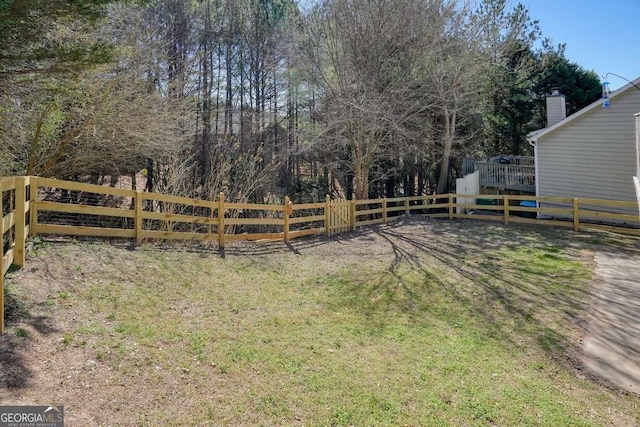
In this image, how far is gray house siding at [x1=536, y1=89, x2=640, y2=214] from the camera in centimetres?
1183

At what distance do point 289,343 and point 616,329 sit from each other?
4375 mm

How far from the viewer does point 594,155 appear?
12.5m

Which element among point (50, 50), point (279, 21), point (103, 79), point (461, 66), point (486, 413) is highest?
point (279, 21)

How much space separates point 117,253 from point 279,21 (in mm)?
16397

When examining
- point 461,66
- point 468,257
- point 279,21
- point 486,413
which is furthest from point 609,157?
point 279,21

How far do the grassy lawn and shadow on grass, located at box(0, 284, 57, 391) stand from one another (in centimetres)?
2

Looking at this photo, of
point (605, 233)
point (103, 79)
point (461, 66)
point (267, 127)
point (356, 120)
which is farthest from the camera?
point (267, 127)

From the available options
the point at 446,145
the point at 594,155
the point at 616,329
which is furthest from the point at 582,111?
the point at 616,329

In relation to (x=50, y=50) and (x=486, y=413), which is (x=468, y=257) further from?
(x=50, y=50)

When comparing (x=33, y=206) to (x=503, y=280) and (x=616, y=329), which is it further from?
(x=616, y=329)

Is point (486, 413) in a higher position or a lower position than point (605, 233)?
lower

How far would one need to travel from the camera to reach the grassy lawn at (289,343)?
9.80 ft

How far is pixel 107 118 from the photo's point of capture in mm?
8766

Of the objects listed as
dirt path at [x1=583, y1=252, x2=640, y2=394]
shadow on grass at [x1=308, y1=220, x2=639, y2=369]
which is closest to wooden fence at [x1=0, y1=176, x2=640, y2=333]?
shadow on grass at [x1=308, y1=220, x2=639, y2=369]
